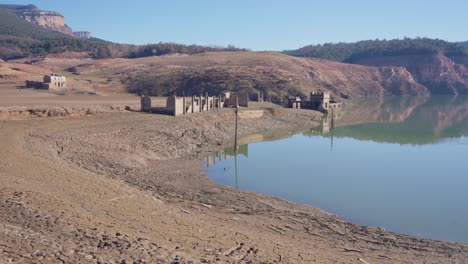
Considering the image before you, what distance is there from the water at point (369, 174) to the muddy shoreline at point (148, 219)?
2026 millimetres

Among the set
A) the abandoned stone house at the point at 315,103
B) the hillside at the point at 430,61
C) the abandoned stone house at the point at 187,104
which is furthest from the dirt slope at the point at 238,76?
the abandoned stone house at the point at 187,104

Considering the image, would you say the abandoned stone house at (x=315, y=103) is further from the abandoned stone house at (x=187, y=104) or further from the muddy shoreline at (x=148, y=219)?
the muddy shoreline at (x=148, y=219)

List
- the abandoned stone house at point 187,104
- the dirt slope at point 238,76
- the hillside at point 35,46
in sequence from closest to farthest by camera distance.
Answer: the abandoned stone house at point 187,104, the dirt slope at point 238,76, the hillside at point 35,46

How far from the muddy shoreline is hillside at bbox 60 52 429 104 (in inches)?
1462

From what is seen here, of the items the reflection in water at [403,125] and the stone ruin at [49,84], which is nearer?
the reflection in water at [403,125]

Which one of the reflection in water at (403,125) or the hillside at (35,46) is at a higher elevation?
the hillside at (35,46)

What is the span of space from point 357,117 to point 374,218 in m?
45.2

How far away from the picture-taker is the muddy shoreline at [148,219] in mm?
8781

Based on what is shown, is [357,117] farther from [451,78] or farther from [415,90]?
[451,78]

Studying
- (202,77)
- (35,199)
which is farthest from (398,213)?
(202,77)

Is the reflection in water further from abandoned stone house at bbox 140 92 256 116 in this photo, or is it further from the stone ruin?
the stone ruin

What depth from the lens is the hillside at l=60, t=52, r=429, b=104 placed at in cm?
6881

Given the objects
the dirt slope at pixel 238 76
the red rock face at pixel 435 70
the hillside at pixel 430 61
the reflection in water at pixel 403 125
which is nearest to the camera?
the reflection in water at pixel 403 125

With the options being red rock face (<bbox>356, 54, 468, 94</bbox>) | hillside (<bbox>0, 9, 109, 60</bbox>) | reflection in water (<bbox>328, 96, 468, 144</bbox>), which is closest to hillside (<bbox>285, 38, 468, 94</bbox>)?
red rock face (<bbox>356, 54, 468, 94</bbox>)
